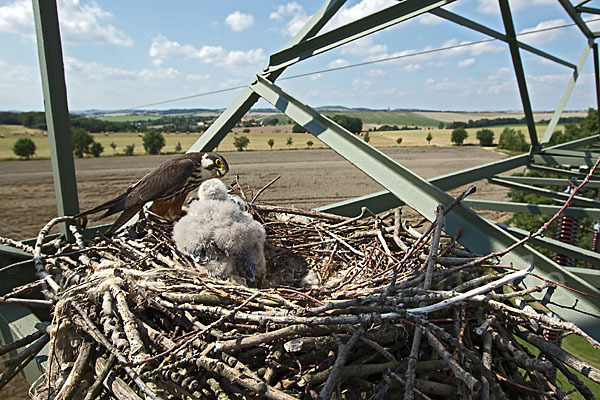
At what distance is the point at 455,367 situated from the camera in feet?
3.19

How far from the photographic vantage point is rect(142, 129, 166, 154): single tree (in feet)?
57.5

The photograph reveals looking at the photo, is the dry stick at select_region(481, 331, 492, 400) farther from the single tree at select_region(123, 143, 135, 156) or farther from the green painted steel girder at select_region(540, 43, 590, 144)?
the single tree at select_region(123, 143, 135, 156)

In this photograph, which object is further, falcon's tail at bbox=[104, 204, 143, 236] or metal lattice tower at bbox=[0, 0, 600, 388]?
falcon's tail at bbox=[104, 204, 143, 236]

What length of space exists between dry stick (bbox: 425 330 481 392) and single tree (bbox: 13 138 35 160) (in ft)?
64.1

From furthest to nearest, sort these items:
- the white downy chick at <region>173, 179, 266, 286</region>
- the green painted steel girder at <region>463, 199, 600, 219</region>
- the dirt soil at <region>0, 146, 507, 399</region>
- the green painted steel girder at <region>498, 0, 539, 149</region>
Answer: the dirt soil at <region>0, 146, 507, 399</region>, the green painted steel girder at <region>463, 199, 600, 219</region>, the green painted steel girder at <region>498, 0, 539, 149</region>, the white downy chick at <region>173, 179, 266, 286</region>

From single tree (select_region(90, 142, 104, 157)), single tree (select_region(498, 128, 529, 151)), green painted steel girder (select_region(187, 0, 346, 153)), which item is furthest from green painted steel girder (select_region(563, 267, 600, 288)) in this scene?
single tree (select_region(498, 128, 529, 151))

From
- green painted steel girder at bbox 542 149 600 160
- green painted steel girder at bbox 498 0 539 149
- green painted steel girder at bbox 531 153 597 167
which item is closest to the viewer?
green painted steel girder at bbox 498 0 539 149

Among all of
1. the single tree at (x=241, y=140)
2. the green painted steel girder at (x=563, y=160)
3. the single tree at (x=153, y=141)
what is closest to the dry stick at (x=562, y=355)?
the green painted steel girder at (x=563, y=160)

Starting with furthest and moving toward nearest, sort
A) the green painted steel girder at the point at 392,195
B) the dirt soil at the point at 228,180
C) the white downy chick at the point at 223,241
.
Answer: the dirt soil at the point at 228,180 < the green painted steel girder at the point at 392,195 < the white downy chick at the point at 223,241

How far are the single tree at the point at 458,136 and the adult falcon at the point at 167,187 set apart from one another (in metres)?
30.8

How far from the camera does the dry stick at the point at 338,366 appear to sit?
96 centimetres

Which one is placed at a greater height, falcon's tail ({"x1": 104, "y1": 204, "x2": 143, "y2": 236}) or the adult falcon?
the adult falcon

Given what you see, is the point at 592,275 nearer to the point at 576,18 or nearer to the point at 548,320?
the point at 548,320

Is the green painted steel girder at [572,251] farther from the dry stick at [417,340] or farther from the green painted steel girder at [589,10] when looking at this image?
the green painted steel girder at [589,10]
